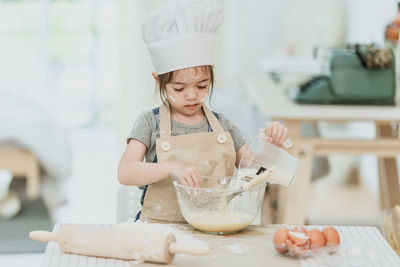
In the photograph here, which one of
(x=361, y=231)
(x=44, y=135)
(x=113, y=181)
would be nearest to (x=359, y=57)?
(x=361, y=231)

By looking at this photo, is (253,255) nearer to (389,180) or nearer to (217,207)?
(217,207)

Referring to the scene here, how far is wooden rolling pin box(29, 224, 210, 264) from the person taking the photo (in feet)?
3.54

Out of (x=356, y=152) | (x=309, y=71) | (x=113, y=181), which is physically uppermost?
(x=309, y=71)

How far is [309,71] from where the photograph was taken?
2.95m

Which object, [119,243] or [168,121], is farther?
[168,121]

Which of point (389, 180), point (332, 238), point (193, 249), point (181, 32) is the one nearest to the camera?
point (193, 249)

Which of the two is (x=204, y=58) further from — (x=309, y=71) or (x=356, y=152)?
(x=309, y=71)

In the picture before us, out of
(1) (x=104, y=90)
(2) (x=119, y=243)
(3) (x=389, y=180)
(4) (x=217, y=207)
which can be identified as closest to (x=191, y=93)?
(4) (x=217, y=207)

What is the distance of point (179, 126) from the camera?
4.50 ft

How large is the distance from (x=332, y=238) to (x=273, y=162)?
22cm

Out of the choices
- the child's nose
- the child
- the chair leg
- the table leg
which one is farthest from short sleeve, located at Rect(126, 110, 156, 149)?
the chair leg

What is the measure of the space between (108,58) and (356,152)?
3.26 metres

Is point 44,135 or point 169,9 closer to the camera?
point 169,9

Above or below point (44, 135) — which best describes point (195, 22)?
above
